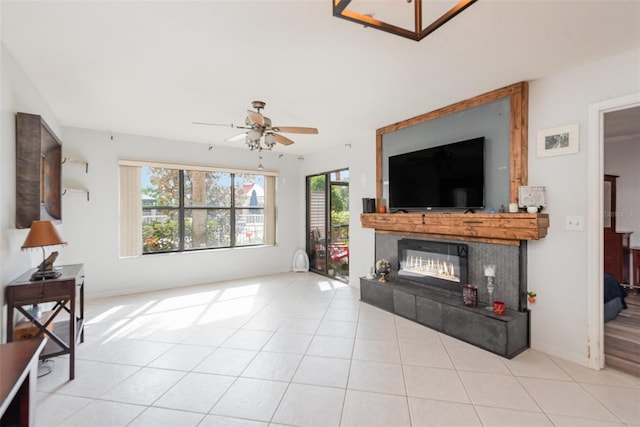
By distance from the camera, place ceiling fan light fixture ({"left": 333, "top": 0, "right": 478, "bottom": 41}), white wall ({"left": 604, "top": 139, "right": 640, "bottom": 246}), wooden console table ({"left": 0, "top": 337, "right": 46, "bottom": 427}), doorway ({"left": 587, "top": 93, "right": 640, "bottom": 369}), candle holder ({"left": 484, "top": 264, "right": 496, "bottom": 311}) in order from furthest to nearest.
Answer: white wall ({"left": 604, "top": 139, "right": 640, "bottom": 246}), candle holder ({"left": 484, "top": 264, "right": 496, "bottom": 311}), doorway ({"left": 587, "top": 93, "right": 640, "bottom": 369}), wooden console table ({"left": 0, "top": 337, "right": 46, "bottom": 427}), ceiling fan light fixture ({"left": 333, "top": 0, "right": 478, "bottom": 41})

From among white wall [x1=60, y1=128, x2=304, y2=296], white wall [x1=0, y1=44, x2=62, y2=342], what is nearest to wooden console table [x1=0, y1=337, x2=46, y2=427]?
white wall [x1=0, y1=44, x2=62, y2=342]

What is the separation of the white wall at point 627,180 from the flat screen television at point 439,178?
116 inches

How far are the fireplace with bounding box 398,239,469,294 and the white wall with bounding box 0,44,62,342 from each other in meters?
3.93

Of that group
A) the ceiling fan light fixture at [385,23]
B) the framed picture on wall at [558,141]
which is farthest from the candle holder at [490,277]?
the ceiling fan light fixture at [385,23]

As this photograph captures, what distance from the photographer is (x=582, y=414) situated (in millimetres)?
1880

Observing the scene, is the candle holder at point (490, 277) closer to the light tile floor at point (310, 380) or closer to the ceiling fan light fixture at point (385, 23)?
the light tile floor at point (310, 380)

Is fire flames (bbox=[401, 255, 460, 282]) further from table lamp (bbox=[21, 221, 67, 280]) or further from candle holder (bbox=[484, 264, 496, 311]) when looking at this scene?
table lamp (bbox=[21, 221, 67, 280])

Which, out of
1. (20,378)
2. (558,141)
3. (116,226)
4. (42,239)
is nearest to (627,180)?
(558,141)

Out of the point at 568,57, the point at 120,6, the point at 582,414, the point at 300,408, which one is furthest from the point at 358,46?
the point at 582,414

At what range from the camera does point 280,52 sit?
7.21ft

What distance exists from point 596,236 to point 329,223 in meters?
3.98

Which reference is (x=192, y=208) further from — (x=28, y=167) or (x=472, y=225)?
(x=472, y=225)

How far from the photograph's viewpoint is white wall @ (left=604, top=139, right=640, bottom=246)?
4152 mm

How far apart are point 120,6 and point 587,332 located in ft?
13.7
